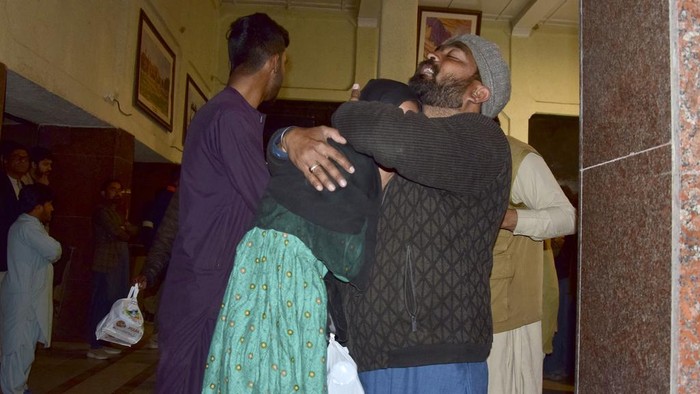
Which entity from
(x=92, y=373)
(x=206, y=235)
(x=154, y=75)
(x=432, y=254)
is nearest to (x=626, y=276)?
(x=432, y=254)

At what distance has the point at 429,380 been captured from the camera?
1396 millimetres

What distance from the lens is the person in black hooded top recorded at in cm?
127

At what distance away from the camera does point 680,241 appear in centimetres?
110

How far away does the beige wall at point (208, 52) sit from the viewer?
5398 millimetres

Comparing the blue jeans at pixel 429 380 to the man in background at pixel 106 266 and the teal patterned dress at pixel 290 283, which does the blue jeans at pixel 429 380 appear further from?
the man in background at pixel 106 266

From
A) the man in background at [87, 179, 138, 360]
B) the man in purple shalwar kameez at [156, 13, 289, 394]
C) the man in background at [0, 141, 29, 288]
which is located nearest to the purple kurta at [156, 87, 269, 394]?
the man in purple shalwar kameez at [156, 13, 289, 394]

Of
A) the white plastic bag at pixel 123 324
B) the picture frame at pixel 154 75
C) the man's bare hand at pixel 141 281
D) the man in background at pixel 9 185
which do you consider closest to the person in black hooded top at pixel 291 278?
the white plastic bag at pixel 123 324

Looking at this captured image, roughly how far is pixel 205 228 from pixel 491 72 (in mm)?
929

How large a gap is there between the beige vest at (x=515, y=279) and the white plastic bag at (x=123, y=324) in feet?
4.16

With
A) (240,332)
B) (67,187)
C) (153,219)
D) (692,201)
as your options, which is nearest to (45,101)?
(67,187)

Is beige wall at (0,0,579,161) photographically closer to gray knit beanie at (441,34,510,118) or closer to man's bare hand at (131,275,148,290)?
man's bare hand at (131,275,148,290)

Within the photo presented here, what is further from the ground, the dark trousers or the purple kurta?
the purple kurta

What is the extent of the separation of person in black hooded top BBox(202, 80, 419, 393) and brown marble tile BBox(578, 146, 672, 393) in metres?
0.49

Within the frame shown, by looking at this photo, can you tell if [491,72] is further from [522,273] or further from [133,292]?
[133,292]
